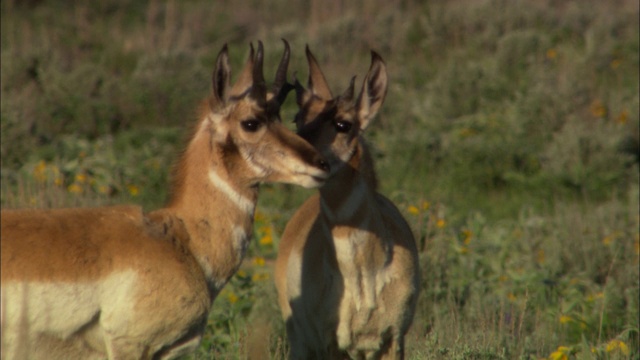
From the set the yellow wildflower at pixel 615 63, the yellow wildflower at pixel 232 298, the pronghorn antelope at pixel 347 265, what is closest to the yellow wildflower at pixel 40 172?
the yellow wildflower at pixel 232 298

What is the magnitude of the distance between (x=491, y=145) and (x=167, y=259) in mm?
7403

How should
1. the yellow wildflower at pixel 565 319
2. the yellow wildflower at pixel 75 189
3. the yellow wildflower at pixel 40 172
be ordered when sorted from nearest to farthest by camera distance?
the yellow wildflower at pixel 565 319
the yellow wildflower at pixel 75 189
the yellow wildflower at pixel 40 172

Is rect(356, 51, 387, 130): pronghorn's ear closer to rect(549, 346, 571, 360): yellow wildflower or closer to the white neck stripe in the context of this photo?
the white neck stripe

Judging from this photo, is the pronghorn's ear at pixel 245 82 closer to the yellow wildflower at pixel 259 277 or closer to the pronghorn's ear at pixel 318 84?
the pronghorn's ear at pixel 318 84

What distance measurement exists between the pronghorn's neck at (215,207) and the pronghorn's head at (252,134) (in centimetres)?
3

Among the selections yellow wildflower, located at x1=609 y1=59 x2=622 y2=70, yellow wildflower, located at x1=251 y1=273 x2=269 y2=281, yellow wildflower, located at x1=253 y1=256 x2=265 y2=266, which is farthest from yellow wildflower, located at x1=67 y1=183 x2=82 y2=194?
yellow wildflower, located at x1=609 y1=59 x2=622 y2=70

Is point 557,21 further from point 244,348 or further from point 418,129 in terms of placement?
point 244,348

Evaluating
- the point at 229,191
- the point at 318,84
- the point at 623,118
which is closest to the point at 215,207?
the point at 229,191

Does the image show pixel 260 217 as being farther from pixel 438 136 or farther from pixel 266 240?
pixel 438 136

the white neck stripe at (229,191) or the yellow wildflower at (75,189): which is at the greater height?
the white neck stripe at (229,191)

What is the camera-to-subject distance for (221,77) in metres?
5.48

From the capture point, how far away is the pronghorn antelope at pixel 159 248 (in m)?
4.79

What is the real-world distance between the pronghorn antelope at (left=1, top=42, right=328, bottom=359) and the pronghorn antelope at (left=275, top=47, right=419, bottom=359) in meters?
0.71

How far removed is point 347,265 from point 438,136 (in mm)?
6415
